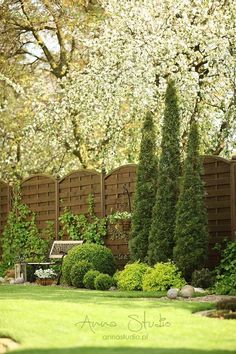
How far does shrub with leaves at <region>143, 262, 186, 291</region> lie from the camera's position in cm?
1172

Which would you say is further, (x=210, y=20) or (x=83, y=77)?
(x=83, y=77)

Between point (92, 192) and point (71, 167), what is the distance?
669cm

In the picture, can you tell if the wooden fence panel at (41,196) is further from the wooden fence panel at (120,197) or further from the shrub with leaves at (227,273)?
the shrub with leaves at (227,273)

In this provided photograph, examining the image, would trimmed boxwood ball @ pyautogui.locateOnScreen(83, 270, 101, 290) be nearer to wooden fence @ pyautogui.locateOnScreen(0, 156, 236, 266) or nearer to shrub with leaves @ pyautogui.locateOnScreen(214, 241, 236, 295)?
wooden fence @ pyautogui.locateOnScreen(0, 156, 236, 266)

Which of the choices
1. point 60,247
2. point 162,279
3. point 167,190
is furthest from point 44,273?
point 162,279

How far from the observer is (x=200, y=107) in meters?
16.1

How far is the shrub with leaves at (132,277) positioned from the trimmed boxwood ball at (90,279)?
353 millimetres

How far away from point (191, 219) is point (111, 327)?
16.5ft

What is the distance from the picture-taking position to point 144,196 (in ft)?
43.7

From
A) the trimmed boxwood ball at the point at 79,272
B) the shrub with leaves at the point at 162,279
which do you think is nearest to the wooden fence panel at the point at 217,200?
the shrub with leaves at the point at 162,279

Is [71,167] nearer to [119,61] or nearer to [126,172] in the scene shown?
[119,61]

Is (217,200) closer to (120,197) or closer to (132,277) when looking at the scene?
(132,277)

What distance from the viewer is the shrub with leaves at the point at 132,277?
39.7 ft

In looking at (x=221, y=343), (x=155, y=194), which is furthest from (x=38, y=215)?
(x=221, y=343)
